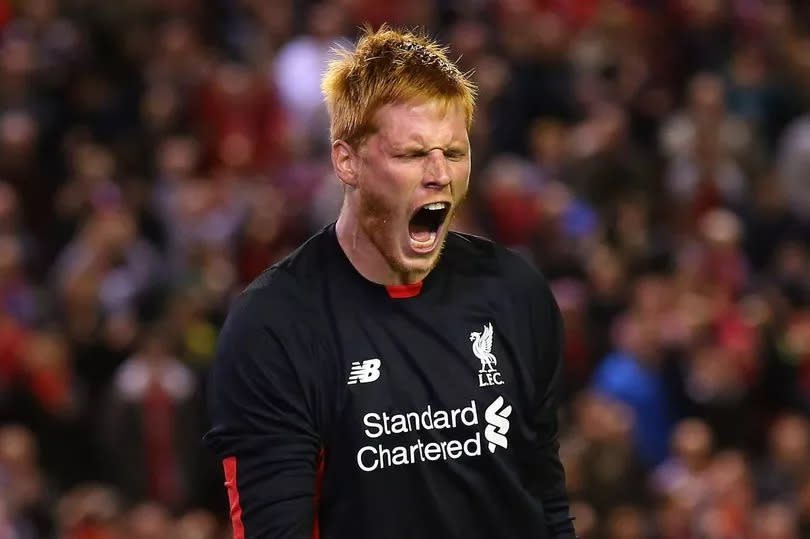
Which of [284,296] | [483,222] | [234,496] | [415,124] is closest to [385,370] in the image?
[284,296]

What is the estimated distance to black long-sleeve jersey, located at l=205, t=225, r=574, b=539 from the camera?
340 centimetres

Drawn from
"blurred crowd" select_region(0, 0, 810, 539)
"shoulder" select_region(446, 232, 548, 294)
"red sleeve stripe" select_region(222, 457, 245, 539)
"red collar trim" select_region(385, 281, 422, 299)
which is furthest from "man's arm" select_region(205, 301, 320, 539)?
"blurred crowd" select_region(0, 0, 810, 539)

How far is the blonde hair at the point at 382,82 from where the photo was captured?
3.46m

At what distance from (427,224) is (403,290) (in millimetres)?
161

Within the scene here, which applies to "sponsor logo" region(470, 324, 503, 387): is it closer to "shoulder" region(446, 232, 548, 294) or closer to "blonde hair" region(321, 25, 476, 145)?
"shoulder" region(446, 232, 548, 294)

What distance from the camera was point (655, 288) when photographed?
399 inches

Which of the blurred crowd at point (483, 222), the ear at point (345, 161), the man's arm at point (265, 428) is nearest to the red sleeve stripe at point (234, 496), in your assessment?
the man's arm at point (265, 428)

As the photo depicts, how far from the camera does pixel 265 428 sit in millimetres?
3389

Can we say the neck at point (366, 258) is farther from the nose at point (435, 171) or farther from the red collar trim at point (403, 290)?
the nose at point (435, 171)

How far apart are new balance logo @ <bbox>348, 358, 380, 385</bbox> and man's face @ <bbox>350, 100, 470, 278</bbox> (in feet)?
0.73

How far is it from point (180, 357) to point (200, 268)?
80cm

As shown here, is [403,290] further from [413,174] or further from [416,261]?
[413,174]

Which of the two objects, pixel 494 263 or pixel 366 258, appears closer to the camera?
pixel 366 258

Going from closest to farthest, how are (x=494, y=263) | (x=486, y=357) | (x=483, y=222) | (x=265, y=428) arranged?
1. (x=265, y=428)
2. (x=486, y=357)
3. (x=494, y=263)
4. (x=483, y=222)
